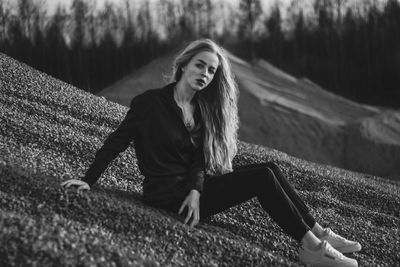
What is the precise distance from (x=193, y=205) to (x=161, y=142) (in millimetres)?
652

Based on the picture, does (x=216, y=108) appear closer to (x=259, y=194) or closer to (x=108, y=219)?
(x=259, y=194)

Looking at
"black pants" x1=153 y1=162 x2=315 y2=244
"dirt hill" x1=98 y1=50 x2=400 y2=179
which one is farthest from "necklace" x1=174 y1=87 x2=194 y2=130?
"dirt hill" x1=98 y1=50 x2=400 y2=179

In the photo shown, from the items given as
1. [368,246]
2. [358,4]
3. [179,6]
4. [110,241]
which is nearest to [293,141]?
[368,246]

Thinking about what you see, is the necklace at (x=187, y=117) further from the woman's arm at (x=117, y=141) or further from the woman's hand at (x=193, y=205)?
the woman's hand at (x=193, y=205)

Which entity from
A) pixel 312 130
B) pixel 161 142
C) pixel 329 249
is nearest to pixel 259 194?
pixel 329 249

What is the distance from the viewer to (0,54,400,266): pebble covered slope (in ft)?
13.7

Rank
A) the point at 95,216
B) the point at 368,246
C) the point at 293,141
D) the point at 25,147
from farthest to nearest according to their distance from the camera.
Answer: the point at 293,141 < the point at 25,147 < the point at 368,246 < the point at 95,216

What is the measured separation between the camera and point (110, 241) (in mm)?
4512

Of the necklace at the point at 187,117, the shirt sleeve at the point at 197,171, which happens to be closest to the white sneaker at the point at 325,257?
the shirt sleeve at the point at 197,171

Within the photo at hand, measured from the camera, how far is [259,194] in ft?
16.9

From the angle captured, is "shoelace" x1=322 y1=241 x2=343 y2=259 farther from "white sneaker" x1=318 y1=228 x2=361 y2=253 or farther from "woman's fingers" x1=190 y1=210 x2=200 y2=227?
"woman's fingers" x1=190 y1=210 x2=200 y2=227

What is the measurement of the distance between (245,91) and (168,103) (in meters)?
18.4

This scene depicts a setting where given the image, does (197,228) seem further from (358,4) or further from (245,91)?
(358,4)

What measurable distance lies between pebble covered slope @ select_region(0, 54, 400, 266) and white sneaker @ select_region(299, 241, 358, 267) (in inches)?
13.5
